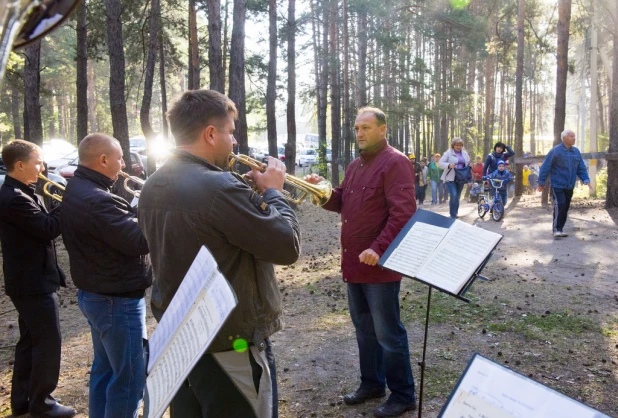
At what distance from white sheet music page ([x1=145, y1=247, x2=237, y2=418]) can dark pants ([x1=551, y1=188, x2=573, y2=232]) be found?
10.0 metres

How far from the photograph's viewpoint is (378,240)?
382cm

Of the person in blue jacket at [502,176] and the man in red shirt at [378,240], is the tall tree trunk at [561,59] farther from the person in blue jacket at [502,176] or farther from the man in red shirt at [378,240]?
the man in red shirt at [378,240]

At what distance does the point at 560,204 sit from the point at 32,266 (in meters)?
9.53

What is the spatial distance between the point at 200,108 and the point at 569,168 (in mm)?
9493

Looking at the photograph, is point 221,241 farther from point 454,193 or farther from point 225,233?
point 454,193

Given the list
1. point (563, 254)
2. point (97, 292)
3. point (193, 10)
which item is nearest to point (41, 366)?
point (97, 292)

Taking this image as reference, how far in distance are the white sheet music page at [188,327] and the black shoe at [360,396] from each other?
9.38 feet

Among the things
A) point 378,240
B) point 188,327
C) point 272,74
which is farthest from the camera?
point 272,74

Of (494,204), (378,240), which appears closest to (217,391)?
(378,240)

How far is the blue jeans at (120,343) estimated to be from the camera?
11.0ft

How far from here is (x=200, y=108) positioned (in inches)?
94.4

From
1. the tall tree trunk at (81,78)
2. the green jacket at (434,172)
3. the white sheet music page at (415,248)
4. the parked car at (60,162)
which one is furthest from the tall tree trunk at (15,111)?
the white sheet music page at (415,248)

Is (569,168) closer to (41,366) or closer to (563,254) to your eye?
(563,254)

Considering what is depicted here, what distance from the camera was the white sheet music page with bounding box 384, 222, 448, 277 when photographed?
3.20m
